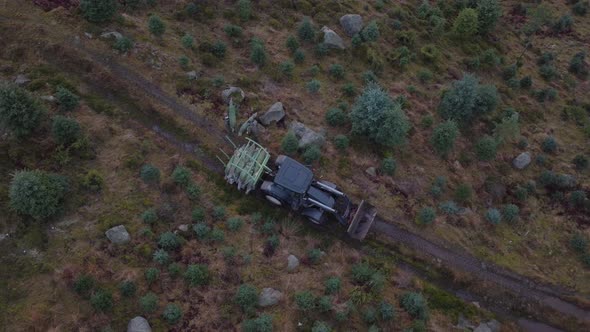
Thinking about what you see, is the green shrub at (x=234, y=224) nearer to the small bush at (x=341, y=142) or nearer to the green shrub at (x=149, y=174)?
the green shrub at (x=149, y=174)

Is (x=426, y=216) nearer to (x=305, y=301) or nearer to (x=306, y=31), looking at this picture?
(x=305, y=301)

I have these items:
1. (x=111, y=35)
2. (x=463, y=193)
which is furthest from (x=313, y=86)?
(x=111, y=35)

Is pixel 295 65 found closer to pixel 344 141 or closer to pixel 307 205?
pixel 344 141

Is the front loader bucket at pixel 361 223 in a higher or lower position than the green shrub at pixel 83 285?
higher

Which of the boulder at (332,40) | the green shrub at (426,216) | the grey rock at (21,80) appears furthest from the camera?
the boulder at (332,40)

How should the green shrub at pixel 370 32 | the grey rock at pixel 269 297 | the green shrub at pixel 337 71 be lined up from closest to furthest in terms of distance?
the grey rock at pixel 269 297, the green shrub at pixel 337 71, the green shrub at pixel 370 32

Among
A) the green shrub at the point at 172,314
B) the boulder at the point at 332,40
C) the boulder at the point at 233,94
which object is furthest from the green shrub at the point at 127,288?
the boulder at the point at 332,40
